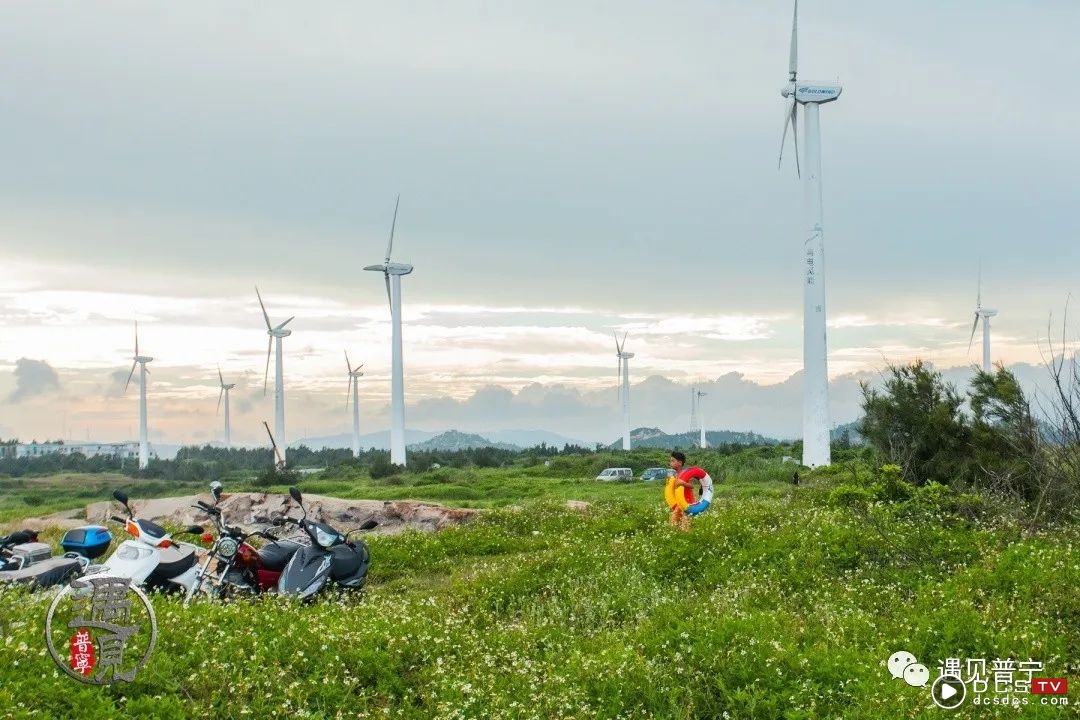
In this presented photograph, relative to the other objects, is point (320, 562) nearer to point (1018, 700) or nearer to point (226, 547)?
point (226, 547)

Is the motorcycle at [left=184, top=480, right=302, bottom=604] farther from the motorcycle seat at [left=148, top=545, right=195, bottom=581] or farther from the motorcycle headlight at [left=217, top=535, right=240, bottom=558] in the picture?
the motorcycle seat at [left=148, top=545, right=195, bottom=581]

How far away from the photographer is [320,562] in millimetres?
13453

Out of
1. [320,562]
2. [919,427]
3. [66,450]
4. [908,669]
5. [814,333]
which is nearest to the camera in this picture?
[908,669]

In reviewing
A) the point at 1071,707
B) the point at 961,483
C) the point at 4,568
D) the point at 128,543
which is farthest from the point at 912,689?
the point at 961,483

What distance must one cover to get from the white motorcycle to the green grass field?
1015 mm

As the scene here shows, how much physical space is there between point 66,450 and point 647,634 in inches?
4292

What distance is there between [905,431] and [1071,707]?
19.5 meters

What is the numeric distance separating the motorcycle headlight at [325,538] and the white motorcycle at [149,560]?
1652 mm

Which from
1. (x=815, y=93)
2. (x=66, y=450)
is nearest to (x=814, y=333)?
(x=815, y=93)

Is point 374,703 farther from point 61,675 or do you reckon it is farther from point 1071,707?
point 1071,707

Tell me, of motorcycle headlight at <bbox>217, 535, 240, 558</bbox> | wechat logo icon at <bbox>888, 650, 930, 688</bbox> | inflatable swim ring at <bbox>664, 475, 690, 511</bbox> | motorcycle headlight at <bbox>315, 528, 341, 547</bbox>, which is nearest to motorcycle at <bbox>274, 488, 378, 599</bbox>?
motorcycle headlight at <bbox>315, 528, 341, 547</bbox>

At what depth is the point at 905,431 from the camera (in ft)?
87.9

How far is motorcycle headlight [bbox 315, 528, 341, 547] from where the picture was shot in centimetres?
1350

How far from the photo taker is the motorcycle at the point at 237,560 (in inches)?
486
